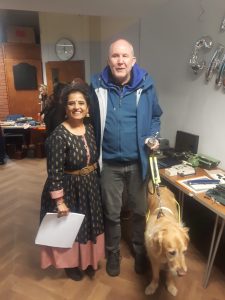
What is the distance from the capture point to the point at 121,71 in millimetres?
1577

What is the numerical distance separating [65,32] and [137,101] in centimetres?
421

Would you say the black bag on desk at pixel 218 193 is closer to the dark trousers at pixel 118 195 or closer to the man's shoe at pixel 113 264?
the dark trousers at pixel 118 195

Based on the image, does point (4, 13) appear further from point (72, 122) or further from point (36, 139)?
point (72, 122)

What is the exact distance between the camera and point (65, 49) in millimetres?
5184

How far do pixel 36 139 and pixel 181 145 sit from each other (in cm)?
297

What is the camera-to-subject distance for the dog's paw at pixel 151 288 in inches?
69.9

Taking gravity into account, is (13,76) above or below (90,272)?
above

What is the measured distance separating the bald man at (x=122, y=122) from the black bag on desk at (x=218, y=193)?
443mm

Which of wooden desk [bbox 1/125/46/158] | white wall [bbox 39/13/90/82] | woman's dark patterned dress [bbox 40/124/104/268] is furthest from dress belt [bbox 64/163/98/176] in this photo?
white wall [bbox 39/13/90/82]

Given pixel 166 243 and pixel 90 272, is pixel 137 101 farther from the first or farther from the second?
pixel 90 272

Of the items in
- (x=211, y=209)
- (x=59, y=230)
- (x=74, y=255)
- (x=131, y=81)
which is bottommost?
(x=74, y=255)

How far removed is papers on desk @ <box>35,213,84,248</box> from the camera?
1640mm

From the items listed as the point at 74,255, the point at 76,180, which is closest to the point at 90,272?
the point at 74,255

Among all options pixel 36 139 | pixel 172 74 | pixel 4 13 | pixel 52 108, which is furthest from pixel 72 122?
pixel 4 13
